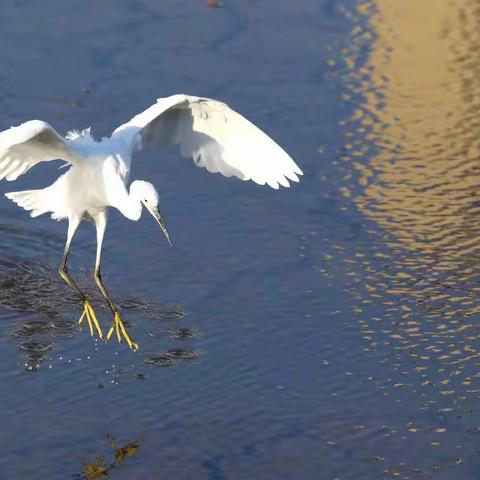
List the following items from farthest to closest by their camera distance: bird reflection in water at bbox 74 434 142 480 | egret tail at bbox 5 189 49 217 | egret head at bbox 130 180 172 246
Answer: egret tail at bbox 5 189 49 217 → egret head at bbox 130 180 172 246 → bird reflection in water at bbox 74 434 142 480

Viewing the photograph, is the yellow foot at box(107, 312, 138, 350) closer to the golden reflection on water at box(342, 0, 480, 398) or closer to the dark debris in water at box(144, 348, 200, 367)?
the dark debris in water at box(144, 348, 200, 367)

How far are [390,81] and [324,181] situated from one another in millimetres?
2035

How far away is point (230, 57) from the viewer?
1201 cm

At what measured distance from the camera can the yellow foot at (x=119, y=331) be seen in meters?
7.88

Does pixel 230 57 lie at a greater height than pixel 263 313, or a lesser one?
greater

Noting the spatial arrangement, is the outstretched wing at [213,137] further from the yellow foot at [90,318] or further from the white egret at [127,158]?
the yellow foot at [90,318]

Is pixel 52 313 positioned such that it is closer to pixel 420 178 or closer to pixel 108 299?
pixel 108 299

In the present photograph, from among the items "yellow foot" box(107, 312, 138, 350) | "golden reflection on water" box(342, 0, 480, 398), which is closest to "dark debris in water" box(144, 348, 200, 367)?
"yellow foot" box(107, 312, 138, 350)

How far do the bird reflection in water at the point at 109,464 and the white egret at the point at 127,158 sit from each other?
1.16m

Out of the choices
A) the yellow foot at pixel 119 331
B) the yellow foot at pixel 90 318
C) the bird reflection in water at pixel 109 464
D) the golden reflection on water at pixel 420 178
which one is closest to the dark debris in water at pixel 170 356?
→ the yellow foot at pixel 119 331

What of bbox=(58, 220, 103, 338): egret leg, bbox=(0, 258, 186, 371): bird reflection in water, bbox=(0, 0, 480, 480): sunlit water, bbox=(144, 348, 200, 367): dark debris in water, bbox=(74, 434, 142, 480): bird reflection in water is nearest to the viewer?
bbox=(74, 434, 142, 480): bird reflection in water

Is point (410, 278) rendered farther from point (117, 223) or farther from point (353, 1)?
point (353, 1)

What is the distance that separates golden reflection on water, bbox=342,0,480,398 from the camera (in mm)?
8039

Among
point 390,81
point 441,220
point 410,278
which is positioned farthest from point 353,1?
point 410,278
